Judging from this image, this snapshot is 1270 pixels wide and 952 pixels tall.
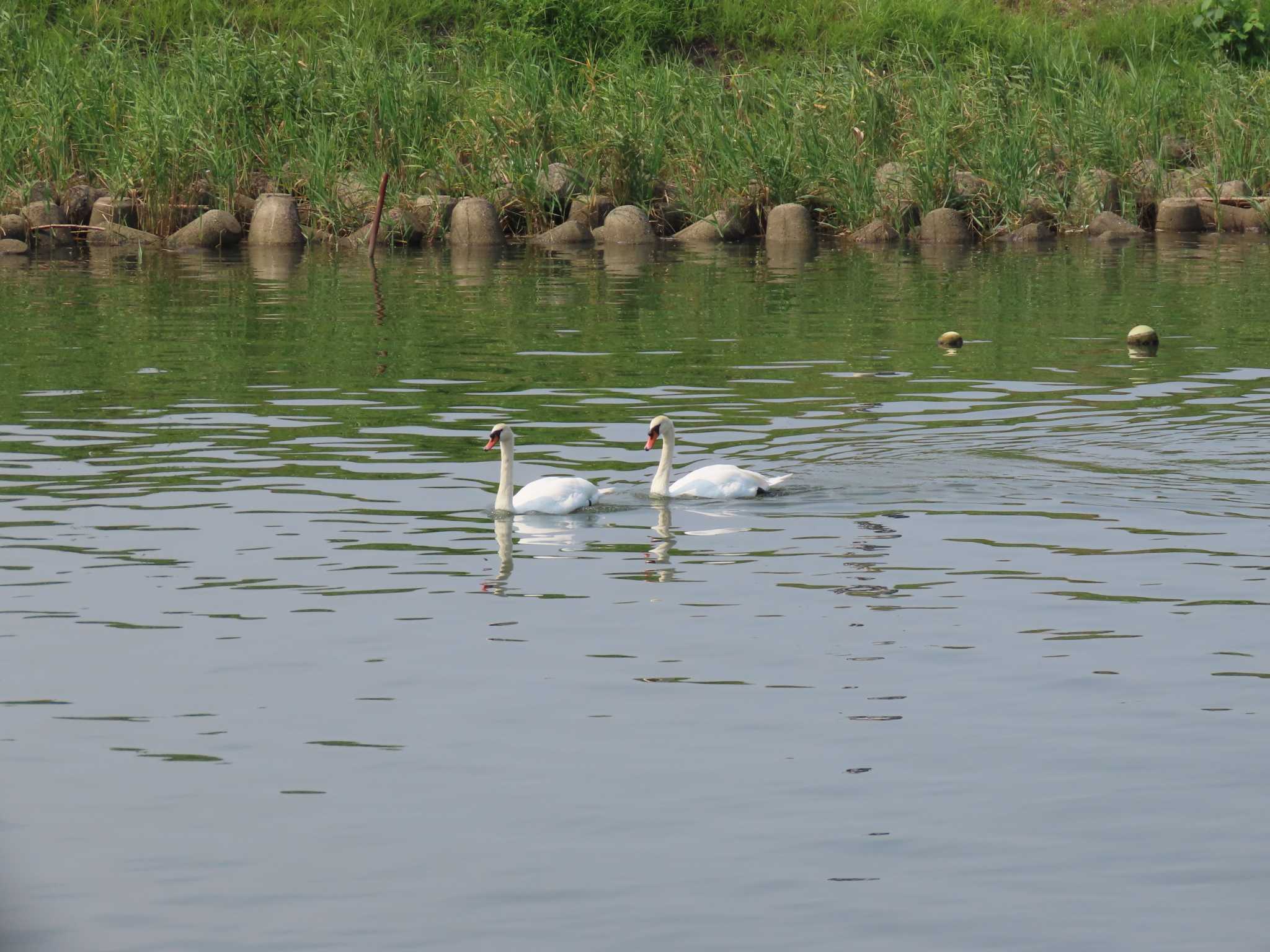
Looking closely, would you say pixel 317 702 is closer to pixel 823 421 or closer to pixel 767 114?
pixel 823 421

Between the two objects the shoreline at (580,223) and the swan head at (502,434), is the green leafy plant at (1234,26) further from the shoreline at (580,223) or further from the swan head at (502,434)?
the swan head at (502,434)

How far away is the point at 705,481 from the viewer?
418 inches

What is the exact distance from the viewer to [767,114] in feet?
93.4

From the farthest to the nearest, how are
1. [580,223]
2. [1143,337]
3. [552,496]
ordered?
[580,223], [1143,337], [552,496]

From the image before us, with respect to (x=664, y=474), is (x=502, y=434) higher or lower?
higher

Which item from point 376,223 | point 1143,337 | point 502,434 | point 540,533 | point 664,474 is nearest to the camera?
point 540,533

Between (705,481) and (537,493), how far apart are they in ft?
3.00

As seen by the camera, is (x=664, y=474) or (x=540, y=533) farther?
(x=664, y=474)

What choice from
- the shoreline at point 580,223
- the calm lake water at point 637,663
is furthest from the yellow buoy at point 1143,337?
the shoreline at point 580,223

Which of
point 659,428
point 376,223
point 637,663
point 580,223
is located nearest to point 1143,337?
point 659,428

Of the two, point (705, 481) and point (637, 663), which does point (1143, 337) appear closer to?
point (705, 481)

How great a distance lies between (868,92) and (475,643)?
21.3 metres

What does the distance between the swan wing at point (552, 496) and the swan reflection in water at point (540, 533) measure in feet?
0.17

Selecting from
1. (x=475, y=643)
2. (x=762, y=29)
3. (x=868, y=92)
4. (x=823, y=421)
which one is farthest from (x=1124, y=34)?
(x=475, y=643)
